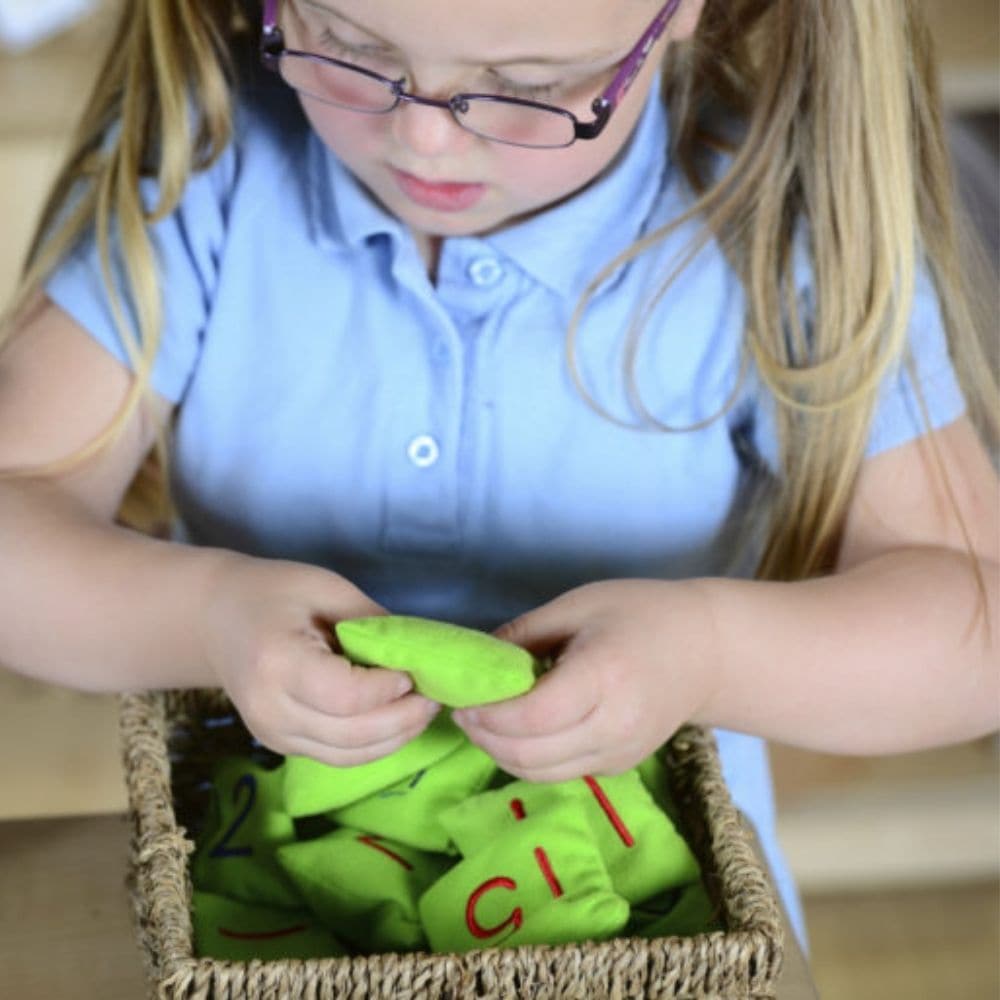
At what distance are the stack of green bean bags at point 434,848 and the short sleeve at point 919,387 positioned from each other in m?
0.25

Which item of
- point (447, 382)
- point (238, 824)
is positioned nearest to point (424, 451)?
point (447, 382)

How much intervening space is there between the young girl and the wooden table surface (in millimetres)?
83

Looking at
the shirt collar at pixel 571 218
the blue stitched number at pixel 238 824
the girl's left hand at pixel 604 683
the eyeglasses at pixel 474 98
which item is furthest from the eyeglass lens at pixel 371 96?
the blue stitched number at pixel 238 824

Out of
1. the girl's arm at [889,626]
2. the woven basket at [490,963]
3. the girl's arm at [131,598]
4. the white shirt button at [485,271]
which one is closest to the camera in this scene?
the woven basket at [490,963]

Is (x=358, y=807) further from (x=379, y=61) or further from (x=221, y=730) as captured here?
(x=379, y=61)

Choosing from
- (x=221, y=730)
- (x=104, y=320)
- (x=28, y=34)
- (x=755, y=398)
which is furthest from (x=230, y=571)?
(x=28, y=34)

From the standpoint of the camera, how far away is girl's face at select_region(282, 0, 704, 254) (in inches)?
31.5

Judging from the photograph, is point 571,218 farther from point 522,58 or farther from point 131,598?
point 131,598

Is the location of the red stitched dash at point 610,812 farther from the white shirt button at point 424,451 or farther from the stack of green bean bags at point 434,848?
the white shirt button at point 424,451

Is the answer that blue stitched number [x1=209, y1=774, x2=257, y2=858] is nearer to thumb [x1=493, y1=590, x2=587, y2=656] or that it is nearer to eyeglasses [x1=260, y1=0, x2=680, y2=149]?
thumb [x1=493, y1=590, x2=587, y2=656]

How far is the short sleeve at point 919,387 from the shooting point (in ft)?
3.25

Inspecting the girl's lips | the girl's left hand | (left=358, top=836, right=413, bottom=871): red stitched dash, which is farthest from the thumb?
the girl's lips

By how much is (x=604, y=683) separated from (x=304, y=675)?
131mm

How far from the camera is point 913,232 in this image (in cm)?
97
